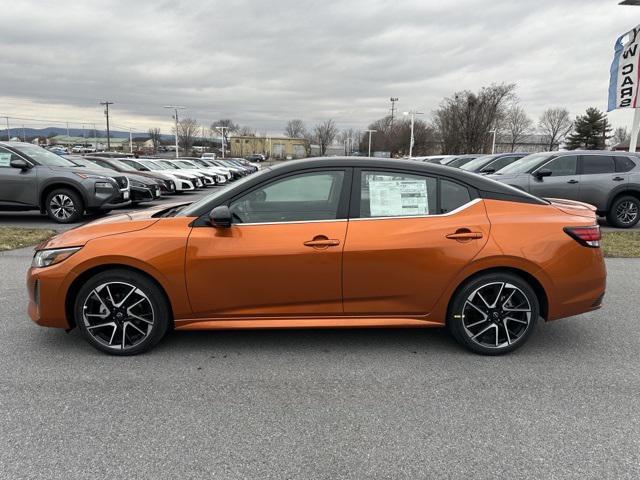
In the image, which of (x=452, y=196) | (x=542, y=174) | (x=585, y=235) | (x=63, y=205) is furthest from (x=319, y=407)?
(x=63, y=205)

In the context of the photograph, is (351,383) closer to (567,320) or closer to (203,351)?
(203,351)

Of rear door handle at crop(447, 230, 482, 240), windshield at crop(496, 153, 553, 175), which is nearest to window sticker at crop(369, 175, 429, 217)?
rear door handle at crop(447, 230, 482, 240)

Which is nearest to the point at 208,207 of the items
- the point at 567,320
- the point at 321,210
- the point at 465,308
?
the point at 321,210

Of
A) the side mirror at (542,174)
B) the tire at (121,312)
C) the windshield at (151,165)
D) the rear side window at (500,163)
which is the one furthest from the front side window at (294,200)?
the windshield at (151,165)

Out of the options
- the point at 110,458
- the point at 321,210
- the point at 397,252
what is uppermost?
the point at 321,210

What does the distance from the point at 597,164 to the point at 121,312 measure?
34.2 feet

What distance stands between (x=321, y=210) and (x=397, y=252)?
68cm

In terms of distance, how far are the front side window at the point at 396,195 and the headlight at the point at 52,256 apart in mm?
2246

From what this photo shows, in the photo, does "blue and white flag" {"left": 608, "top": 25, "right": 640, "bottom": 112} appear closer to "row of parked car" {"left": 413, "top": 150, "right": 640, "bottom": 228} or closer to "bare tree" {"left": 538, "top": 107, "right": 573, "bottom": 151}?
"row of parked car" {"left": 413, "top": 150, "right": 640, "bottom": 228}

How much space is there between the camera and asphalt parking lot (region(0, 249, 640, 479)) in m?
2.44

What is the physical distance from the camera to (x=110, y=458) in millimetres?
2467

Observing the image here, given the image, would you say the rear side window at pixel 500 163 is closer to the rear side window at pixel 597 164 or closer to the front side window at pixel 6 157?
the rear side window at pixel 597 164

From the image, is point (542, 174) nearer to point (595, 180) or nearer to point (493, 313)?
point (595, 180)

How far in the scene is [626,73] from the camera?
46.5 feet
